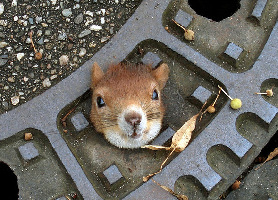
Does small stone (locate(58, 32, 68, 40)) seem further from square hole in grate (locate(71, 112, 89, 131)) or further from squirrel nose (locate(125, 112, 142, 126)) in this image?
squirrel nose (locate(125, 112, 142, 126))

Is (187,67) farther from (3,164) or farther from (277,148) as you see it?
(3,164)

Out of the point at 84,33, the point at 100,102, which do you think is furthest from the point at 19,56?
the point at 100,102

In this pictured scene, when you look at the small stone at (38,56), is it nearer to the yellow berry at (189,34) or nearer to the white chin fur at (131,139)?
the white chin fur at (131,139)

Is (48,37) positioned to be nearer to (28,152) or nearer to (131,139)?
(28,152)

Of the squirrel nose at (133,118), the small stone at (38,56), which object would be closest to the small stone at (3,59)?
the small stone at (38,56)

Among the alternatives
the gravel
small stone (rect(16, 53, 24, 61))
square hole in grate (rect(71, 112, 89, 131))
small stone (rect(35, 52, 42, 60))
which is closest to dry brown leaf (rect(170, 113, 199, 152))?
square hole in grate (rect(71, 112, 89, 131))

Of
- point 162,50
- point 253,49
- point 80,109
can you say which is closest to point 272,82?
point 253,49
